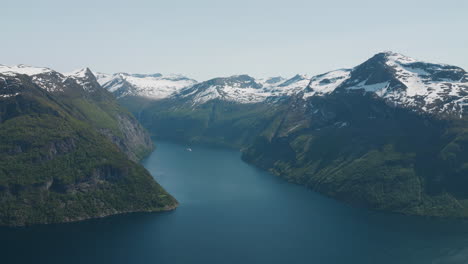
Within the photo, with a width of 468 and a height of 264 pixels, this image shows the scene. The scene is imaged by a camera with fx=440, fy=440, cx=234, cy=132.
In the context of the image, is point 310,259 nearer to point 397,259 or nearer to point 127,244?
point 397,259

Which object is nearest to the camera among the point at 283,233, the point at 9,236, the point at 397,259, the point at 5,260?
the point at 5,260

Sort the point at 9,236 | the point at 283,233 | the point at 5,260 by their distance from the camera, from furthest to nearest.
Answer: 1. the point at 283,233
2. the point at 9,236
3. the point at 5,260

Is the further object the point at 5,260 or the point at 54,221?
the point at 54,221

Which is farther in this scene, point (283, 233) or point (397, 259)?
point (283, 233)

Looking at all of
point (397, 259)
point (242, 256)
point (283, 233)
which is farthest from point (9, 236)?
point (397, 259)

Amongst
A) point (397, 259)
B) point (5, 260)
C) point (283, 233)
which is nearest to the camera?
point (5, 260)

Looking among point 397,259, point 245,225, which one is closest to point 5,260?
point 245,225

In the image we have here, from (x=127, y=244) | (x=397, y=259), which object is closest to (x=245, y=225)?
(x=127, y=244)

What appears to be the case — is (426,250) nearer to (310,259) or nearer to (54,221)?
(310,259)

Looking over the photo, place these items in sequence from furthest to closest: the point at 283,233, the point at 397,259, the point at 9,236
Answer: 1. the point at 283,233
2. the point at 9,236
3. the point at 397,259
